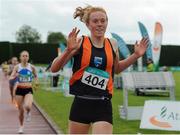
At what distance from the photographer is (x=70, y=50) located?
4262 mm

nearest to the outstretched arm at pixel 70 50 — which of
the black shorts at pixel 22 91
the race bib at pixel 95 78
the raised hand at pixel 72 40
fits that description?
the raised hand at pixel 72 40

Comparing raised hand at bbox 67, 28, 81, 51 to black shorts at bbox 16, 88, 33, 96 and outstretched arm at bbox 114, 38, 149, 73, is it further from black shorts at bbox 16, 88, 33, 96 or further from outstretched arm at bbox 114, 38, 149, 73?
black shorts at bbox 16, 88, 33, 96

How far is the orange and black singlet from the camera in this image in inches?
174

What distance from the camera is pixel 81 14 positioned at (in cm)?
465

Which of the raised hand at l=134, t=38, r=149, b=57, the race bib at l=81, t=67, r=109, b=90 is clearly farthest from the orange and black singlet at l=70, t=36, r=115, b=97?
the raised hand at l=134, t=38, r=149, b=57

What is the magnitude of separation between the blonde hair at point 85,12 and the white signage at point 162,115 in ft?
17.3

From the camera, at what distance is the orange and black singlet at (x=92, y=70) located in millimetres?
4426

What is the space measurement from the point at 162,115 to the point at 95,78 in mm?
5375

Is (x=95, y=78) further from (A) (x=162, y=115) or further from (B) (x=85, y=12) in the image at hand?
(A) (x=162, y=115)

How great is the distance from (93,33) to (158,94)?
1785 centimetres

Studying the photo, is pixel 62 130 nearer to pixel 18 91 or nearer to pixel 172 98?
pixel 18 91

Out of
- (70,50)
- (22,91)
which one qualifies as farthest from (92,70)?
(22,91)

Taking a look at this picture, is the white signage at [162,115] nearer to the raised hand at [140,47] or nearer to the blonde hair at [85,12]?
the raised hand at [140,47]

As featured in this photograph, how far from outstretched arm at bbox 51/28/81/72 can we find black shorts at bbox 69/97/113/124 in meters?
0.39
